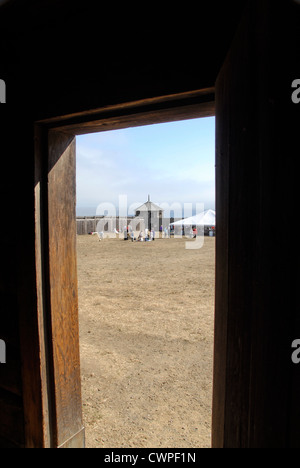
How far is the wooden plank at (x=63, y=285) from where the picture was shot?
172 centimetres

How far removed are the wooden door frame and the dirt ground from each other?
0.80m

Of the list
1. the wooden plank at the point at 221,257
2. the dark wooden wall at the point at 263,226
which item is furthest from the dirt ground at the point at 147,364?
the dark wooden wall at the point at 263,226

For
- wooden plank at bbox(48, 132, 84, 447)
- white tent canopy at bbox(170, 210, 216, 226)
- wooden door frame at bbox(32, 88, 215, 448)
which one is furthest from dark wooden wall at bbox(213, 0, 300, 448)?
white tent canopy at bbox(170, 210, 216, 226)

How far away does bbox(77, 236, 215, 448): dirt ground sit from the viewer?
2490mm

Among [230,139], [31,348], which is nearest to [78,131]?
[230,139]

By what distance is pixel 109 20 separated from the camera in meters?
1.38

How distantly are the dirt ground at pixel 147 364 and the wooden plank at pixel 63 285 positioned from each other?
72 cm

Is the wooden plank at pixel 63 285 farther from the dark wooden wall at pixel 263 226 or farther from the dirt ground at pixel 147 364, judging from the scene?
the dark wooden wall at pixel 263 226

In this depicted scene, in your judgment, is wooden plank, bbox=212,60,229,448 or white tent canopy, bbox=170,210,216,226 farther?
white tent canopy, bbox=170,210,216,226

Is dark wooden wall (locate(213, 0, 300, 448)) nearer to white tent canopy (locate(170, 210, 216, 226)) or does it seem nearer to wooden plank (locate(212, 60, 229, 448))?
wooden plank (locate(212, 60, 229, 448))

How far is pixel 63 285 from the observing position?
1810 mm

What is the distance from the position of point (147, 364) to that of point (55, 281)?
2.38m
